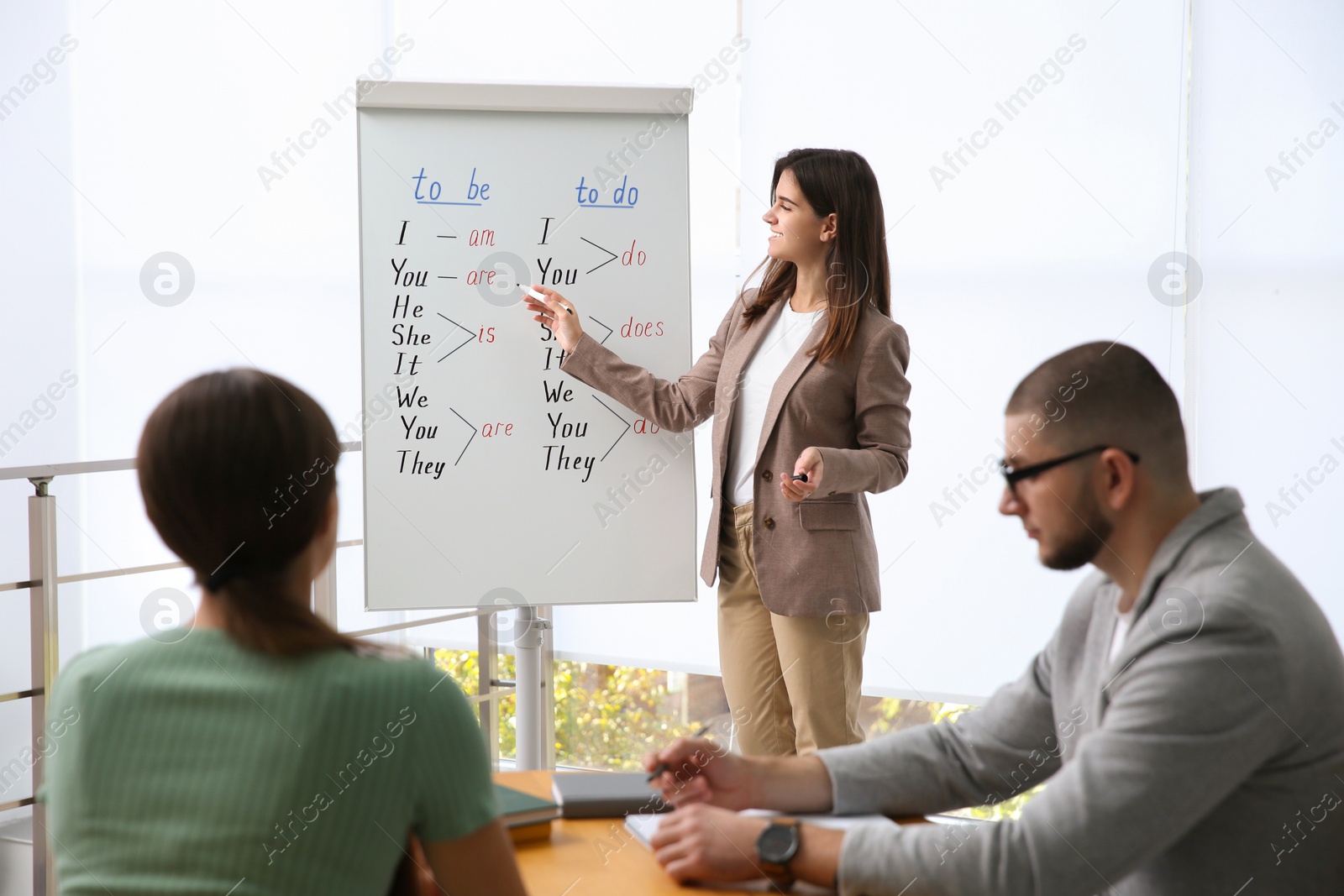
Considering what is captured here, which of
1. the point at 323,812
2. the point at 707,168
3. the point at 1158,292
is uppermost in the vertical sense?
the point at 707,168

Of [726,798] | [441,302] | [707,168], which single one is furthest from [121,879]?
[707,168]

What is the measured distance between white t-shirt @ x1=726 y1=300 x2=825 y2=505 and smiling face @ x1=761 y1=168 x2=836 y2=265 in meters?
0.12

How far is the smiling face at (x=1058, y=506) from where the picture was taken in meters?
1.13

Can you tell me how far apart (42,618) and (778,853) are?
188cm

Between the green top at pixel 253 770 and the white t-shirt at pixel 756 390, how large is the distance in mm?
1397

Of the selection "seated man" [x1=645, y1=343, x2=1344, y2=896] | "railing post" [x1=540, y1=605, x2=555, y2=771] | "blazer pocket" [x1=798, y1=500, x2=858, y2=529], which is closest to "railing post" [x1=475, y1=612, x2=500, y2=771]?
"railing post" [x1=540, y1=605, x2=555, y2=771]

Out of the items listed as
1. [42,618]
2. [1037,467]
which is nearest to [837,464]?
[1037,467]

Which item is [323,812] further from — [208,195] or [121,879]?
[208,195]

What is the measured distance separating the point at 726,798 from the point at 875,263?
1.28m

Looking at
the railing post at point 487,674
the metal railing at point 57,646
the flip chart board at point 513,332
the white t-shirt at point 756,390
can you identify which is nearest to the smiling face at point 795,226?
the white t-shirt at point 756,390

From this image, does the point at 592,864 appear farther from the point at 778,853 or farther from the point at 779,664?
the point at 779,664

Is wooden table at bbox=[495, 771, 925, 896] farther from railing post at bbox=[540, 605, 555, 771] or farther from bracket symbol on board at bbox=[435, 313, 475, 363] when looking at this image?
railing post at bbox=[540, 605, 555, 771]

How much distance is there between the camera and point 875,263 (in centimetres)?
221

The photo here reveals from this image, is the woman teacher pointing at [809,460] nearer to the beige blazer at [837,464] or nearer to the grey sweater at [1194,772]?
the beige blazer at [837,464]
